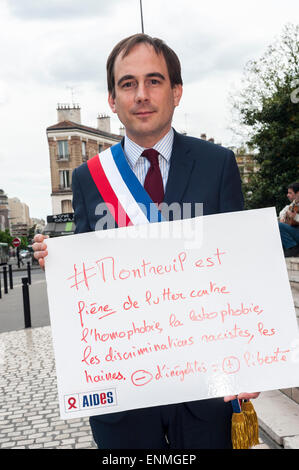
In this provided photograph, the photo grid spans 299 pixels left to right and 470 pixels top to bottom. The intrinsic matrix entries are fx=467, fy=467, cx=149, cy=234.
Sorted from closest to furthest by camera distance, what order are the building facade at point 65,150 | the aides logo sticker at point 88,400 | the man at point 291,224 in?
1. the aides logo sticker at point 88,400
2. the man at point 291,224
3. the building facade at point 65,150

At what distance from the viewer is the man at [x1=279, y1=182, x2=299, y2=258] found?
667 centimetres

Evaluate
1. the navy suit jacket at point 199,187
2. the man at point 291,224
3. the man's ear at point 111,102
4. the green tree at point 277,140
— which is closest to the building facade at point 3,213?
the green tree at point 277,140

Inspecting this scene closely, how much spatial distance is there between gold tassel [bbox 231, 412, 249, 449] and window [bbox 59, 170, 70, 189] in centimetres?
4710

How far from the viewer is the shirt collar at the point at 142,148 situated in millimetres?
2047

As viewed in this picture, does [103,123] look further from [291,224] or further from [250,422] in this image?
[250,422]

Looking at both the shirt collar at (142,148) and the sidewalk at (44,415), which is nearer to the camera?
the shirt collar at (142,148)

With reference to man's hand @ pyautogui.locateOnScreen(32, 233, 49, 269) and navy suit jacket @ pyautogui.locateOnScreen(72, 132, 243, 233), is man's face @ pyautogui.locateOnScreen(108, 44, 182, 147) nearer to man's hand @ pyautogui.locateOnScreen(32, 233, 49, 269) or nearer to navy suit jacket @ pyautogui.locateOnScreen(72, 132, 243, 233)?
navy suit jacket @ pyautogui.locateOnScreen(72, 132, 243, 233)

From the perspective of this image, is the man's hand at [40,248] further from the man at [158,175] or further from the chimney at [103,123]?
the chimney at [103,123]

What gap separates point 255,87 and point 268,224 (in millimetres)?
22024

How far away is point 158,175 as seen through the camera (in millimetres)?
2031

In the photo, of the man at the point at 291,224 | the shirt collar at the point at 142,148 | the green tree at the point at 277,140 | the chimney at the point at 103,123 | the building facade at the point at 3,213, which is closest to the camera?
the shirt collar at the point at 142,148

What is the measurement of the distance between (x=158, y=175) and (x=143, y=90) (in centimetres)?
36

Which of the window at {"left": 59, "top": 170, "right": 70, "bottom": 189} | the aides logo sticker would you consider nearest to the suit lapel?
the aides logo sticker

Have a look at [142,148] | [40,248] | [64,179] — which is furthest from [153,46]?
[64,179]
